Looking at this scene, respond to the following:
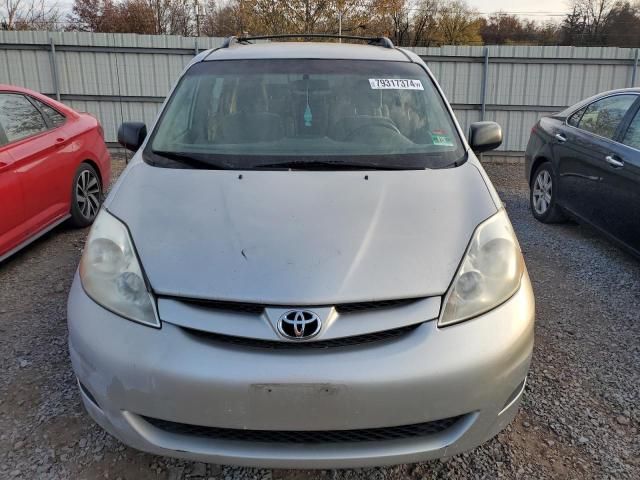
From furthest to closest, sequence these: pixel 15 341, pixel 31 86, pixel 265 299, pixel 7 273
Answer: pixel 31 86 → pixel 7 273 → pixel 15 341 → pixel 265 299

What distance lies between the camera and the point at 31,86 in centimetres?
1031

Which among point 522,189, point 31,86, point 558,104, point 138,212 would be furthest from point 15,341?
point 558,104

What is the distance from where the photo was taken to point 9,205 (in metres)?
4.07

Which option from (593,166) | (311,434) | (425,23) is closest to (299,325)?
(311,434)

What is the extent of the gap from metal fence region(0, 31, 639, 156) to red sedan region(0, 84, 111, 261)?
4.95 m

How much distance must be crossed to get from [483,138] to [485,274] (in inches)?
58.5

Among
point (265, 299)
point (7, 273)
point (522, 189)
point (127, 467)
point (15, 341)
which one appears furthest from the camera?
point (522, 189)

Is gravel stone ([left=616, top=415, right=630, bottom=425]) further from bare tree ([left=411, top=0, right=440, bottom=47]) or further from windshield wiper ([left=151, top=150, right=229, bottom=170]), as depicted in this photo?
bare tree ([left=411, top=0, right=440, bottom=47])

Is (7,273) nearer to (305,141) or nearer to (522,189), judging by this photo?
(305,141)

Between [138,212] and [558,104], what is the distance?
9.97m

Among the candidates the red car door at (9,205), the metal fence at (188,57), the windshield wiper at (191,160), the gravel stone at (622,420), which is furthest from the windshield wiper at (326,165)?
the metal fence at (188,57)

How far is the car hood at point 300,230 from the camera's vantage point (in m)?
1.90

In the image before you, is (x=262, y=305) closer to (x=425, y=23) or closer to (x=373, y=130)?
(x=373, y=130)

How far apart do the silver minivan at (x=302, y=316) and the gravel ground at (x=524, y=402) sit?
428 mm
